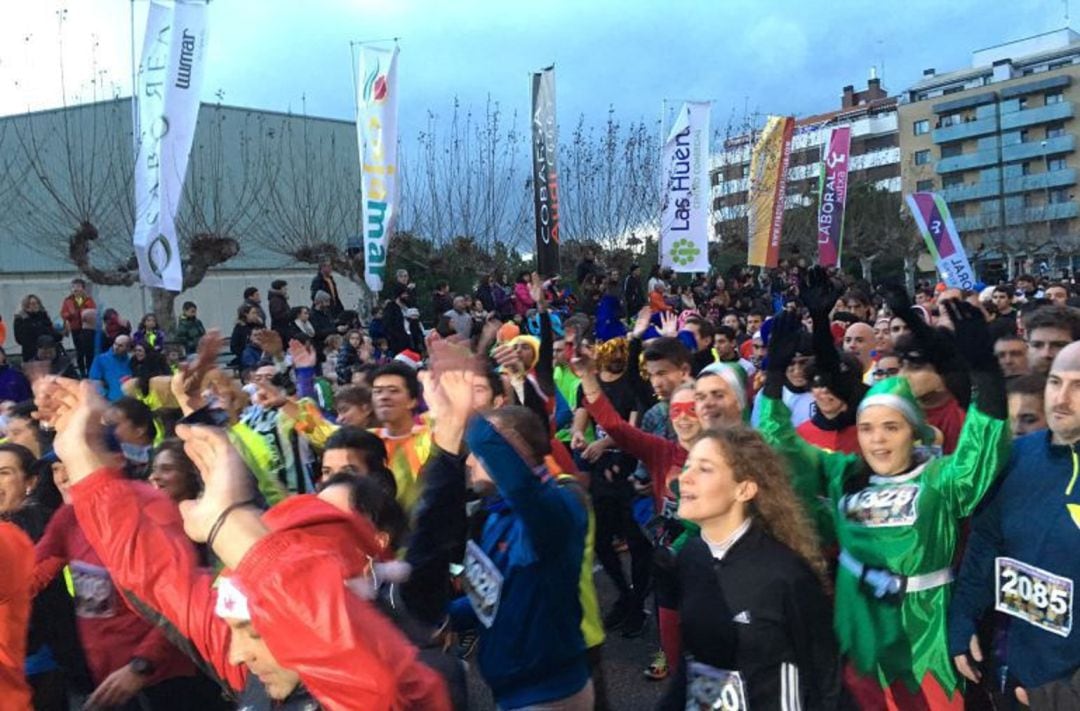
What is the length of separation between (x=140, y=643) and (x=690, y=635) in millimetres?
1969

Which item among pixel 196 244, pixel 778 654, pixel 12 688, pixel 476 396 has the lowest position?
pixel 12 688

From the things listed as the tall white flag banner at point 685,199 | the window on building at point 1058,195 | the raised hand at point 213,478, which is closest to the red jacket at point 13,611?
the raised hand at point 213,478

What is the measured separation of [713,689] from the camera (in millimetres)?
2998

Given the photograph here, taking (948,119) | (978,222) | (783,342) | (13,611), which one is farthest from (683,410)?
(948,119)

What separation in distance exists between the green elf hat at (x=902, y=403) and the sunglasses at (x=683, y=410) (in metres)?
0.86

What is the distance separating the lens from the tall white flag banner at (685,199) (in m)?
19.1

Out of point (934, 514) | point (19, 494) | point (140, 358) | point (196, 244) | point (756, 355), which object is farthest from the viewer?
point (196, 244)

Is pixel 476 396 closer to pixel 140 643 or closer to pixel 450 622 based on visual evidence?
pixel 450 622

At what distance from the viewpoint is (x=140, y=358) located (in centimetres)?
1201

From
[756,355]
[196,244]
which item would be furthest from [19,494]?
[196,244]

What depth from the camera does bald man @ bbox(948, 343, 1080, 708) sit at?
3.11 metres

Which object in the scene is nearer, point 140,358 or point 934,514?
point 934,514

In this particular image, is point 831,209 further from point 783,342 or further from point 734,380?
point 734,380

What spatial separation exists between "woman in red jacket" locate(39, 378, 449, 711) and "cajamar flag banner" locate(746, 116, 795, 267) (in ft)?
70.9
